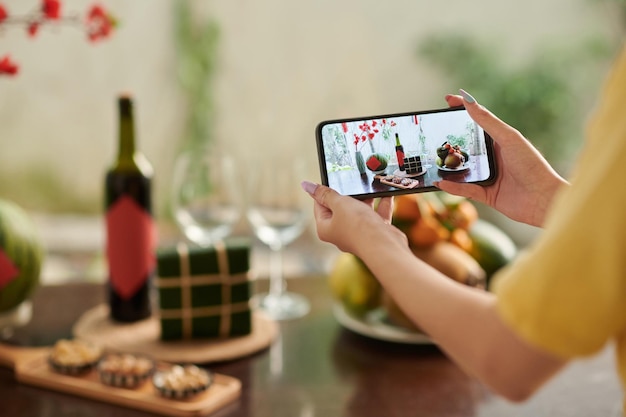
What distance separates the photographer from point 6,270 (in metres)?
1.22

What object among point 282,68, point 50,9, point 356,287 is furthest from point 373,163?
point 282,68

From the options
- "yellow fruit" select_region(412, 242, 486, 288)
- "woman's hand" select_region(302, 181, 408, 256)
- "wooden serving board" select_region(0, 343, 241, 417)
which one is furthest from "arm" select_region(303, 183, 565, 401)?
"yellow fruit" select_region(412, 242, 486, 288)

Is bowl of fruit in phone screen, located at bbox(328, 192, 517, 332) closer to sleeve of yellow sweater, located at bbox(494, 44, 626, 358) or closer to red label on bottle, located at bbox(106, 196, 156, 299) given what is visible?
red label on bottle, located at bbox(106, 196, 156, 299)

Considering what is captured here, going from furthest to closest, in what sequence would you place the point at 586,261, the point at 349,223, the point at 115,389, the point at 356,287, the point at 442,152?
the point at 356,287, the point at 115,389, the point at 442,152, the point at 349,223, the point at 586,261

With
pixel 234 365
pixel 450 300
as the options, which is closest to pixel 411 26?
pixel 234 365

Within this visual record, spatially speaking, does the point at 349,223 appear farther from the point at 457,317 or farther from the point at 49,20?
the point at 49,20

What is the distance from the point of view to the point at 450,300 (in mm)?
593

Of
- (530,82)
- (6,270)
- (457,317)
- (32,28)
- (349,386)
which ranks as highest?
(32,28)

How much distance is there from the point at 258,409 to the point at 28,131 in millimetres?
3015

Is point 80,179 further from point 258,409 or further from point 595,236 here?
point 595,236

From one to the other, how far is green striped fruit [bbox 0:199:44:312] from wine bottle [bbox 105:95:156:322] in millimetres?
118

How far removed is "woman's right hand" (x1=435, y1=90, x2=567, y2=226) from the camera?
807 millimetres

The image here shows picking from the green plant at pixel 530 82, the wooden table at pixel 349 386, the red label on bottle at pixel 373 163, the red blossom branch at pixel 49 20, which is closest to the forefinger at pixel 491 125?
the red label on bottle at pixel 373 163

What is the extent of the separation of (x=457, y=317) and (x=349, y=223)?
0.56 ft
